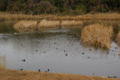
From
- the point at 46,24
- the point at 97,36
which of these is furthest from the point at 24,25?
the point at 97,36

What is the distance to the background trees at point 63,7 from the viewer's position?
1908 inches

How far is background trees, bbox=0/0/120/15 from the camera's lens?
159ft

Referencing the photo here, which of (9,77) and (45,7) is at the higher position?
(45,7)

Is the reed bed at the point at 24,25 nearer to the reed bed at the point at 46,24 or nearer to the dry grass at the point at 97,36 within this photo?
the reed bed at the point at 46,24

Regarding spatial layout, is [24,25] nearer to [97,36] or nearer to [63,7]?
[97,36]

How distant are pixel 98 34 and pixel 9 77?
8887 mm

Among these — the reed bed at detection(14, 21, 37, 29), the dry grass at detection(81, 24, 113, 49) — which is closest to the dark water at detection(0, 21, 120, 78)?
the dry grass at detection(81, 24, 113, 49)

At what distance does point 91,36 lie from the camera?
1434 centimetres

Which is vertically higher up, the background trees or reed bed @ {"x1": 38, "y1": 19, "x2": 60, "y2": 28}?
the background trees

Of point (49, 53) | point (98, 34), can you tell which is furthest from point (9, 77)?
point (98, 34)

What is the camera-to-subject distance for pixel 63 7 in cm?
5219

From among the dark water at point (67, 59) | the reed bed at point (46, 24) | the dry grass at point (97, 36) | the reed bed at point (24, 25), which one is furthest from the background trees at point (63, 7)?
the dark water at point (67, 59)

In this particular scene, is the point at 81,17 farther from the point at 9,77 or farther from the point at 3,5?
the point at 9,77

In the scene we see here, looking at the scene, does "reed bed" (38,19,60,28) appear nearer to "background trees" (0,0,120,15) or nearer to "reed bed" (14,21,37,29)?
"reed bed" (14,21,37,29)
